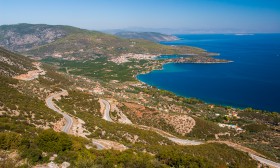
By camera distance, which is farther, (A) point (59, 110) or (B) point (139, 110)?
(B) point (139, 110)

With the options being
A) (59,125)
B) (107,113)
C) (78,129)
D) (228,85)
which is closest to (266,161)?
(78,129)

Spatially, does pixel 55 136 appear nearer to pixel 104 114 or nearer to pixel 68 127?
pixel 68 127

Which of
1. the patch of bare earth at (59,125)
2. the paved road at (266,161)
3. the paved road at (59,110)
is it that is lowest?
the paved road at (266,161)

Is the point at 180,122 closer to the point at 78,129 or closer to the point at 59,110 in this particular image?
the point at 59,110

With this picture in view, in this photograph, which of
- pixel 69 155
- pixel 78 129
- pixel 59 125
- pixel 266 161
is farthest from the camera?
pixel 266 161

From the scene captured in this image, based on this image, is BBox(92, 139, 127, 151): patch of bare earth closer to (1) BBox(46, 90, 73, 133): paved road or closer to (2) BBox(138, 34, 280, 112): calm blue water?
(1) BBox(46, 90, 73, 133): paved road

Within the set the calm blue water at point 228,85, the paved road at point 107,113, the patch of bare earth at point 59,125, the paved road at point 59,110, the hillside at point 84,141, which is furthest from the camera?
the calm blue water at point 228,85

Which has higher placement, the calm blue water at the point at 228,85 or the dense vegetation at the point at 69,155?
the dense vegetation at the point at 69,155

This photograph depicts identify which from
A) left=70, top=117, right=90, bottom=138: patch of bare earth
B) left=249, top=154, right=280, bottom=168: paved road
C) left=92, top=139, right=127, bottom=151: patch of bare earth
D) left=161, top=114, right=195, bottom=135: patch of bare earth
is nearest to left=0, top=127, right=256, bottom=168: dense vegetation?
left=92, top=139, right=127, bottom=151: patch of bare earth

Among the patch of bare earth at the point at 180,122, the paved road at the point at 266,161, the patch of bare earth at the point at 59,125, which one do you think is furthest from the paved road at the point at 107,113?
the paved road at the point at 266,161

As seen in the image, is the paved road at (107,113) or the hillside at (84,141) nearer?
the hillside at (84,141)

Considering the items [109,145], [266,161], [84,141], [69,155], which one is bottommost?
[266,161]

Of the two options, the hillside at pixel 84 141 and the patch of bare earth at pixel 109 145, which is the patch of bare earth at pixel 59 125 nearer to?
the hillside at pixel 84 141
